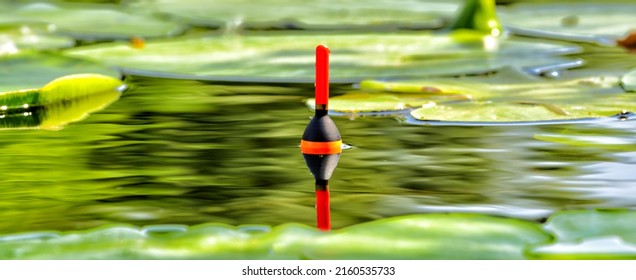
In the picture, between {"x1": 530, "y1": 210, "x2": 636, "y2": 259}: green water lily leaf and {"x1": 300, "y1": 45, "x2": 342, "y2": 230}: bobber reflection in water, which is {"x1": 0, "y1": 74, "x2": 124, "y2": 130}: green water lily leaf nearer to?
{"x1": 300, "y1": 45, "x2": 342, "y2": 230}: bobber reflection in water

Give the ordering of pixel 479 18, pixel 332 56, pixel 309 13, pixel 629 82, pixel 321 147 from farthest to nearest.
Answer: pixel 309 13, pixel 479 18, pixel 332 56, pixel 629 82, pixel 321 147

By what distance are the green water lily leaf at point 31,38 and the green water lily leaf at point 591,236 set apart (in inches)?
194

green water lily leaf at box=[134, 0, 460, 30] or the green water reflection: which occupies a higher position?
green water lily leaf at box=[134, 0, 460, 30]

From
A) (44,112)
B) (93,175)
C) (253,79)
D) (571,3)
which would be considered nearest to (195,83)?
(253,79)

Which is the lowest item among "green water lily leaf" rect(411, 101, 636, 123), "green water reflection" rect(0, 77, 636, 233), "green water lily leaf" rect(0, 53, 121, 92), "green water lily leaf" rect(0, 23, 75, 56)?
"green water reflection" rect(0, 77, 636, 233)

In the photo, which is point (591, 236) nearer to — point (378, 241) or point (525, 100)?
point (378, 241)

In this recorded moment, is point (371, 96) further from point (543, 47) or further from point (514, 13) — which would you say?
point (514, 13)

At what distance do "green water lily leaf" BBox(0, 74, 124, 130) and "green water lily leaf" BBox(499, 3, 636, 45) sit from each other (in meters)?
3.44

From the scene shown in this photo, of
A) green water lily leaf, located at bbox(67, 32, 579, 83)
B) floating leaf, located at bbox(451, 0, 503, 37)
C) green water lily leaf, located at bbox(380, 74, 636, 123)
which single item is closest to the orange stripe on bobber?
green water lily leaf, located at bbox(380, 74, 636, 123)

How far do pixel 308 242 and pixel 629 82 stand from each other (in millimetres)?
3105

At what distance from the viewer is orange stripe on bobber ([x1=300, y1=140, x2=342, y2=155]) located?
3.75 metres

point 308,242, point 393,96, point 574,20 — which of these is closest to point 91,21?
point 574,20

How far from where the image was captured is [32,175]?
3510mm

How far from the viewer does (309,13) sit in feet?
30.2
